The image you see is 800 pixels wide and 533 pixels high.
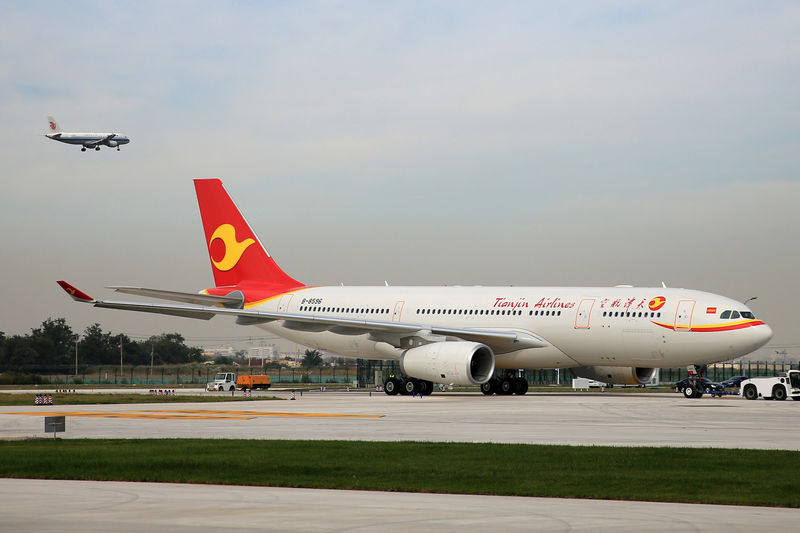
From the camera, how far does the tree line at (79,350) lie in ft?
335

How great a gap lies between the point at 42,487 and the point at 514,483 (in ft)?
19.3

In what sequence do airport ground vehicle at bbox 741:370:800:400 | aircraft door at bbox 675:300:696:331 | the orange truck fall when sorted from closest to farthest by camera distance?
aircraft door at bbox 675:300:696:331
airport ground vehicle at bbox 741:370:800:400
the orange truck

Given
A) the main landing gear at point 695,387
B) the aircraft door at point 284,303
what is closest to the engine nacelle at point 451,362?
the main landing gear at point 695,387

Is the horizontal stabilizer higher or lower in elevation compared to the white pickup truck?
higher

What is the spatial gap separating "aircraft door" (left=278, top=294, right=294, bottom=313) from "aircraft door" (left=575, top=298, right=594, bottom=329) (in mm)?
14884

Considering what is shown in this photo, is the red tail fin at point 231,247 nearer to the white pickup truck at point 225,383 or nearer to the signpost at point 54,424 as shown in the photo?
the white pickup truck at point 225,383

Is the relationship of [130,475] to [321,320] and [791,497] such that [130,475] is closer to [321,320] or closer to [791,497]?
[791,497]

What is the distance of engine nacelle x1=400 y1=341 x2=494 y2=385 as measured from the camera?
39.8 metres

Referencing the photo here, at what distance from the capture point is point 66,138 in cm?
8912

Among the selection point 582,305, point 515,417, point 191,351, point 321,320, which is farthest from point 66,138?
point 515,417

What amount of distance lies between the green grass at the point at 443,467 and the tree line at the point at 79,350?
7975 cm

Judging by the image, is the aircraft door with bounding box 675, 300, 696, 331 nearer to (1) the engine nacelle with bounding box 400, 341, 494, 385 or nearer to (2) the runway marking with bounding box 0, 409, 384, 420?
(1) the engine nacelle with bounding box 400, 341, 494, 385

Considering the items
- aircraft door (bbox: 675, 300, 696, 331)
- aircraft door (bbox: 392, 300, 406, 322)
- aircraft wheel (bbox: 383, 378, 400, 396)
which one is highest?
aircraft door (bbox: 392, 300, 406, 322)

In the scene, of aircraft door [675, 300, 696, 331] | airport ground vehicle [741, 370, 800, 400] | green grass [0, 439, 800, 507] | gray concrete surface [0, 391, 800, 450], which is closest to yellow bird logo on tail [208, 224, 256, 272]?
gray concrete surface [0, 391, 800, 450]
